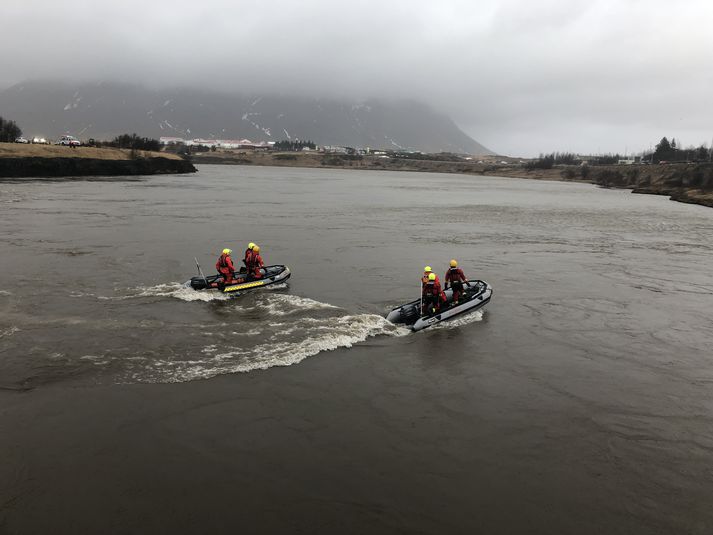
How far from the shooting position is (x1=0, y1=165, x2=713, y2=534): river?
9.46 meters

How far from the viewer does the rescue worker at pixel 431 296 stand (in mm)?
19109

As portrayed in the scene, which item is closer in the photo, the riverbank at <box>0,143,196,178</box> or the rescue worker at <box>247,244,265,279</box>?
the rescue worker at <box>247,244,265,279</box>

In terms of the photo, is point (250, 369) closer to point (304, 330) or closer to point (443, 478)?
point (304, 330)

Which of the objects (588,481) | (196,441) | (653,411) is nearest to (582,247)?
(653,411)

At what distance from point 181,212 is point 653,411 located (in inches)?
1792

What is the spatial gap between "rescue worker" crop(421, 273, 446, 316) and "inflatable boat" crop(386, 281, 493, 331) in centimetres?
19

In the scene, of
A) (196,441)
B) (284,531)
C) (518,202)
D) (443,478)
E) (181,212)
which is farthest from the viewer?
(518,202)

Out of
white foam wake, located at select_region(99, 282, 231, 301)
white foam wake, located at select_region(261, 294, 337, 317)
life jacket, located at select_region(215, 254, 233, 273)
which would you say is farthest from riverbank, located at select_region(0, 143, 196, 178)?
white foam wake, located at select_region(261, 294, 337, 317)

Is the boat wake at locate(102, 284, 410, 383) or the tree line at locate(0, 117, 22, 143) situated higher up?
the tree line at locate(0, 117, 22, 143)

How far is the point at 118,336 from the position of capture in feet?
56.0

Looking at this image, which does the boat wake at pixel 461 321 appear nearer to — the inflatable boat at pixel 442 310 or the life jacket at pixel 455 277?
the inflatable boat at pixel 442 310

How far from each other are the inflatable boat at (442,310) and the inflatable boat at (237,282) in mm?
6511

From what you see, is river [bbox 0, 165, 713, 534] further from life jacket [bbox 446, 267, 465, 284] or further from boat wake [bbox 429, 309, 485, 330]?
life jacket [bbox 446, 267, 465, 284]

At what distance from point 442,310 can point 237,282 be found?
9.08m
